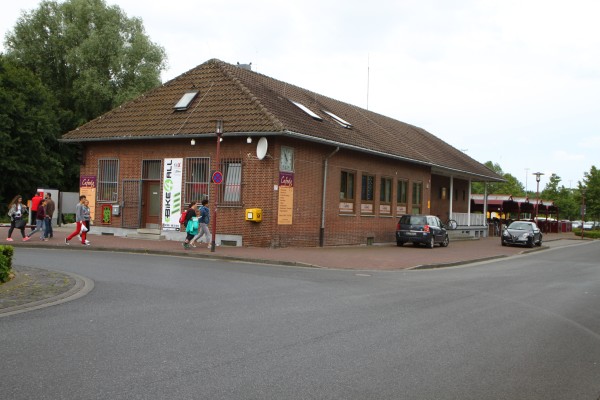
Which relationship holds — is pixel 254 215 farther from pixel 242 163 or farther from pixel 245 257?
pixel 245 257

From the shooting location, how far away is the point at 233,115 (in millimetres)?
22688

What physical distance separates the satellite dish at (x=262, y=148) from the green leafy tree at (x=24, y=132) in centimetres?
2406

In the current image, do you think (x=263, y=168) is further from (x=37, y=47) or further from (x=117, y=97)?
(x=37, y=47)

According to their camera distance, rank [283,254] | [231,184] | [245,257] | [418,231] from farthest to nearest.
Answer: [418,231], [231,184], [283,254], [245,257]

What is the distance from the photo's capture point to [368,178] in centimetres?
2794

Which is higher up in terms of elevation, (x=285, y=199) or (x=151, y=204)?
(x=285, y=199)

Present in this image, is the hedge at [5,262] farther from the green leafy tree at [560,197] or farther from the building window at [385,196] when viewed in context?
the green leafy tree at [560,197]

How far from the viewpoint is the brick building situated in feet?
71.8

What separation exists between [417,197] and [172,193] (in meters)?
14.8

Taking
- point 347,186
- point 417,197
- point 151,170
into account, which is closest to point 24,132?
point 151,170

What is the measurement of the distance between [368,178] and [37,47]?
1217 inches

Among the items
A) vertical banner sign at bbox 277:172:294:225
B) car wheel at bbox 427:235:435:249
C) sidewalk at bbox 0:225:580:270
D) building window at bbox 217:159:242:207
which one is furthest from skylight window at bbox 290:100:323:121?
car wheel at bbox 427:235:435:249

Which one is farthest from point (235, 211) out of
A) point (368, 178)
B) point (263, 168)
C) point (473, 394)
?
point (473, 394)

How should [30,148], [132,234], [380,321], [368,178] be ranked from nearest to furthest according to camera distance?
[380,321], [132,234], [368,178], [30,148]
